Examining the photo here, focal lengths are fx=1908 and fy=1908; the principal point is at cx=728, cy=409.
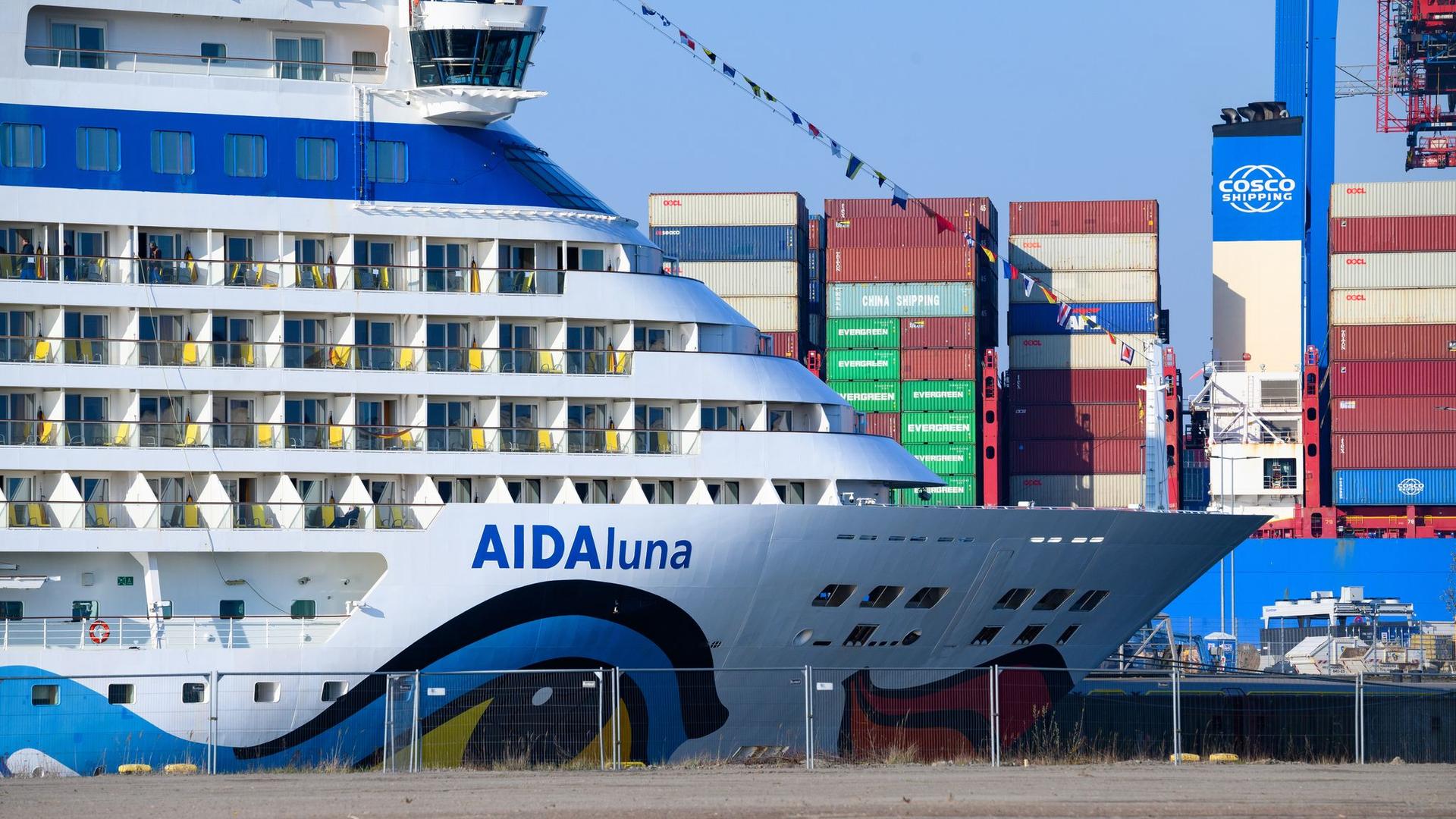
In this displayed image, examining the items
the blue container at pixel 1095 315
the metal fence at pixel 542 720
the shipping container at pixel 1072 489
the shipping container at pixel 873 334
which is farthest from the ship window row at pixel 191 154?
the shipping container at pixel 1072 489

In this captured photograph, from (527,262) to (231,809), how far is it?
11.8m

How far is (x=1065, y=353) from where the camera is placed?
2776 inches

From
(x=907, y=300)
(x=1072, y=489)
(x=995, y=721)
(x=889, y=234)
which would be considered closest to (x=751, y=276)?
(x=889, y=234)

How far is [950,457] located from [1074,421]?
508 cm

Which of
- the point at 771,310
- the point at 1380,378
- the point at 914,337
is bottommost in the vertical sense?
the point at 1380,378

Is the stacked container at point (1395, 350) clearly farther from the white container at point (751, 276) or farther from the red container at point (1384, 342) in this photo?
the white container at point (751, 276)

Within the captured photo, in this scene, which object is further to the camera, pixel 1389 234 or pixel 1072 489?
pixel 1072 489

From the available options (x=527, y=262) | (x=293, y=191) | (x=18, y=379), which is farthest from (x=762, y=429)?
(x=18, y=379)

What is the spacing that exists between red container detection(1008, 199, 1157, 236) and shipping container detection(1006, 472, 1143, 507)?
360 inches

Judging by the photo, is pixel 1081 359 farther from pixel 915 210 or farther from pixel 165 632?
pixel 165 632

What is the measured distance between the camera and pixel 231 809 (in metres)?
18.6

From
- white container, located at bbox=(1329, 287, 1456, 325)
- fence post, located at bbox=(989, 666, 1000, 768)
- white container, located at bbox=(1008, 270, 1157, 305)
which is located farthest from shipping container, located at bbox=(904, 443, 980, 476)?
fence post, located at bbox=(989, 666, 1000, 768)

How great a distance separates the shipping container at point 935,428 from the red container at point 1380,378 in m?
12.7

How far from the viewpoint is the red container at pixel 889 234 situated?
68500mm
